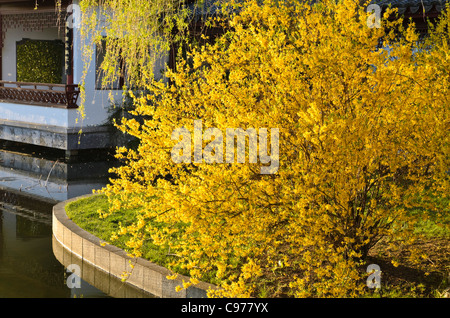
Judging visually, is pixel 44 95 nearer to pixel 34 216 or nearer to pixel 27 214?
pixel 27 214

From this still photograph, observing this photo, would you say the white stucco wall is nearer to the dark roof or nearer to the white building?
the white building

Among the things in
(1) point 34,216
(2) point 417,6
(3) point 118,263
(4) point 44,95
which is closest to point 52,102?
(4) point 44,95

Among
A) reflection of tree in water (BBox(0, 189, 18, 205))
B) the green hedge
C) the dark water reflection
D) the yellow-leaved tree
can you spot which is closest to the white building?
the green hedge

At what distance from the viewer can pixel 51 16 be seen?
61.6 ft

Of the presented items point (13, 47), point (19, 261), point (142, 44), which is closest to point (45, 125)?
point (13, 47)

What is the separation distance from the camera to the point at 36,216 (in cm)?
1045

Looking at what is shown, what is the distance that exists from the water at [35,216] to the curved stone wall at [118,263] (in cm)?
25

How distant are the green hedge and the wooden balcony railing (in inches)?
116

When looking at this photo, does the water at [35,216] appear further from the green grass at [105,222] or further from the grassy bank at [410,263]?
the grassy bank at [410,263]

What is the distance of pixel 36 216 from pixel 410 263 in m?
6.14

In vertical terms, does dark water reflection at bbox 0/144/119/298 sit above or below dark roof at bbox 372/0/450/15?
below

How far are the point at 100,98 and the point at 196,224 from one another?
11663 millimetres

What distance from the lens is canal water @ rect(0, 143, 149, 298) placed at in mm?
7172

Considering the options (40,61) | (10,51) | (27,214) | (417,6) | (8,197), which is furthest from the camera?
(40,61)
